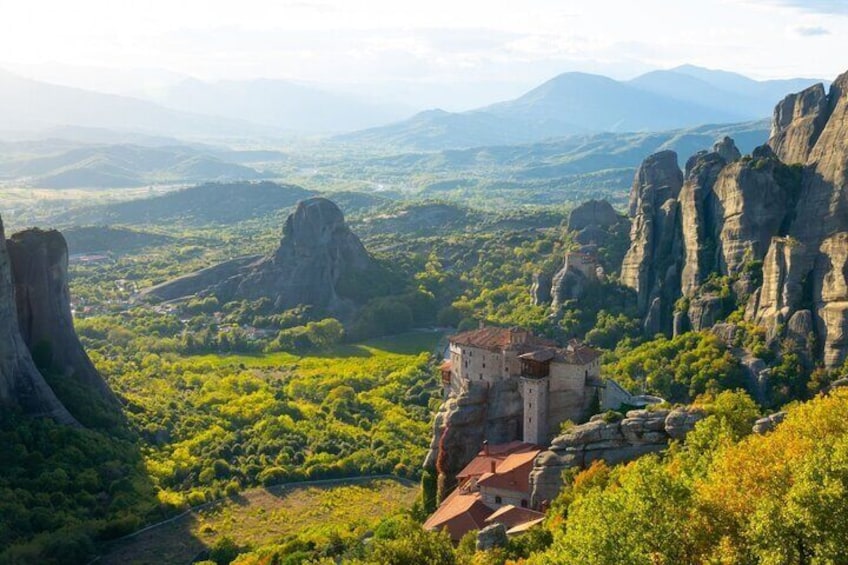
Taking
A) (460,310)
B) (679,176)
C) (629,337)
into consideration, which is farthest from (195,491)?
(679,176)

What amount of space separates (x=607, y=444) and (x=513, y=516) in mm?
6653

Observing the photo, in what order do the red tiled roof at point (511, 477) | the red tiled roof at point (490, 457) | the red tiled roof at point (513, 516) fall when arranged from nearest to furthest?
the red tiled roof at point (513, 516) → the red tiled roof at point (511, 477) → the red tiled roof at point (490, 457)

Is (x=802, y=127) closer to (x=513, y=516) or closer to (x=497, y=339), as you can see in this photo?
(x=497, y=339)

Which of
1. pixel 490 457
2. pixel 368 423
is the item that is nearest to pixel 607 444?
pixel 490 457

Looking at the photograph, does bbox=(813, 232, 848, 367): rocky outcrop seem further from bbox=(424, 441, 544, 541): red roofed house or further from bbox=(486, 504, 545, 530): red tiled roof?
bbox=(486, 504, 545, 530): red tiled roof

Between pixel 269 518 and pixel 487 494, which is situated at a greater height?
pixel 487 494

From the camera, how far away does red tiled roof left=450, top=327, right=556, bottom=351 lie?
206 ft

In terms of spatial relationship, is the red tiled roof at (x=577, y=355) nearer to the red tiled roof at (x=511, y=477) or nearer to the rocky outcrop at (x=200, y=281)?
the red tiled roof at (x=511, y=477)

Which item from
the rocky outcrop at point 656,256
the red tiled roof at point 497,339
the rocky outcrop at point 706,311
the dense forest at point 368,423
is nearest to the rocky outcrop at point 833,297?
the dense forest at point 368,423

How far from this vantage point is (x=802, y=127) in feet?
295

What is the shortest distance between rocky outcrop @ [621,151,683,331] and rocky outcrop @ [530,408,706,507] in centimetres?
4202

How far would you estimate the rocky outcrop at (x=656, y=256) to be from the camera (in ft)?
311

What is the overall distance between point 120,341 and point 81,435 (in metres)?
57.6

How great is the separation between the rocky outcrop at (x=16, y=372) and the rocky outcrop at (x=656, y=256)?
5715 centimetres
